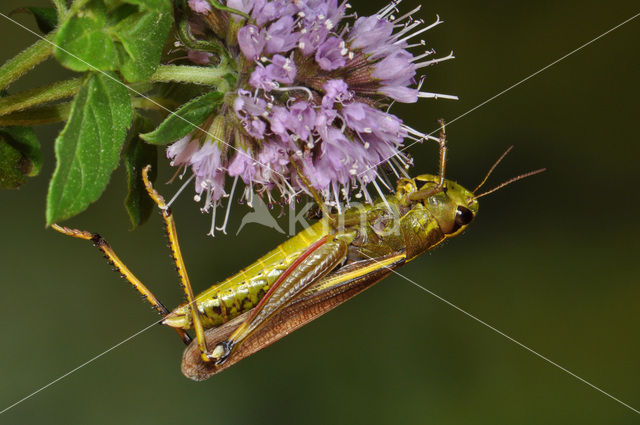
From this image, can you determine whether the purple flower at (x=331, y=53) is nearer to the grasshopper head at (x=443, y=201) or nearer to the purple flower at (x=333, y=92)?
the purple flower at (x=333, y=92)

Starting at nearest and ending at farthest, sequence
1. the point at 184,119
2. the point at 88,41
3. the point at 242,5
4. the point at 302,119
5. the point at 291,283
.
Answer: the point at 88,41 < the point at 184,119 < the point at 242,5 < the point at 302,119 < the point at 291,283

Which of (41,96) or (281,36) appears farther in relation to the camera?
(281,36)

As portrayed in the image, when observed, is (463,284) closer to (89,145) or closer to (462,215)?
(462,215)

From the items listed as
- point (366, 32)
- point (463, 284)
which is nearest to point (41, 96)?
point (366, 32)

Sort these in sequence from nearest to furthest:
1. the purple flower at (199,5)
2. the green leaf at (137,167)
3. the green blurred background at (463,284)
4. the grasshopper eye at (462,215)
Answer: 1. the purple flower at (199,5)
2. the green leaf at (137,167)
3. the grasshopper eye at (462,215)
4. the green blurred background at (463,284)

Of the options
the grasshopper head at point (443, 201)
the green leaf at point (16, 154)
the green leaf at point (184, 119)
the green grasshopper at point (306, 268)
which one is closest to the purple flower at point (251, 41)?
the green leaf at point (184, 119)

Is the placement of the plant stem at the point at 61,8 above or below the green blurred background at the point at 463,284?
above

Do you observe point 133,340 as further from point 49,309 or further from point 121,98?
point 121,98
